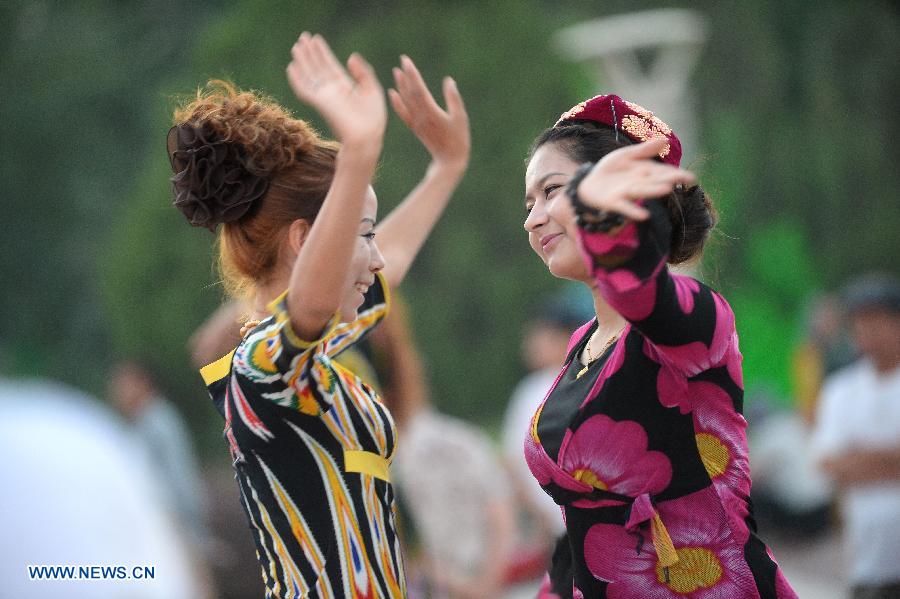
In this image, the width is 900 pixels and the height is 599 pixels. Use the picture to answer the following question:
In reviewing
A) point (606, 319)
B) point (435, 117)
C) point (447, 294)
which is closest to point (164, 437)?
point (447, 294)

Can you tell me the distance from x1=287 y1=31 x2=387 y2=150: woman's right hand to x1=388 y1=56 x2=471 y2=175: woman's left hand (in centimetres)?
67

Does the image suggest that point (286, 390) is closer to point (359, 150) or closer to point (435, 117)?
point (359, 150)

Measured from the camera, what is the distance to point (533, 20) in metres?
6.91

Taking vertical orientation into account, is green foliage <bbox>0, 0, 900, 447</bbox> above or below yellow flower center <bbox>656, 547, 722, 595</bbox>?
above

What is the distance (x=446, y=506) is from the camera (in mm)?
4512

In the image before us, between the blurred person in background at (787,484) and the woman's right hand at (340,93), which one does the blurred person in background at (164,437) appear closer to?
the blurred person in background at (787,484)

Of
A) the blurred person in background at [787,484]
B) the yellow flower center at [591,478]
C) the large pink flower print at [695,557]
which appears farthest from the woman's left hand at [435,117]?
the blurred person in background at [787,484]

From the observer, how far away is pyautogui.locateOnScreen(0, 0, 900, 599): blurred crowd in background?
14.5ft

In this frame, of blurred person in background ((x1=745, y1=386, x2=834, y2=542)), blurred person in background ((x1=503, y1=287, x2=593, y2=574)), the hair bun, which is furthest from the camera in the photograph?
blurred person in background ((x1=745, y1=386, x2=834, y2=542))

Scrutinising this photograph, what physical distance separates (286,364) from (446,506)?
278 centimetres

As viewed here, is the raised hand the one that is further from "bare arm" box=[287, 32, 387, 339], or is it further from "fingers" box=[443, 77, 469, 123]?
"fingers" box=[443, 77, 469, 123]

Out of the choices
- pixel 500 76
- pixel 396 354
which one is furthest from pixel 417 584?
pixel 500 76

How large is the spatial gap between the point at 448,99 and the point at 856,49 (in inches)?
240

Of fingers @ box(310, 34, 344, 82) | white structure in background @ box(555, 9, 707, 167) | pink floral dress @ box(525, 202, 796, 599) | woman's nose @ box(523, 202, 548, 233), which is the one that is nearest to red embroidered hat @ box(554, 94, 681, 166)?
woman's nose @ box(523, 202, 548, 233)
